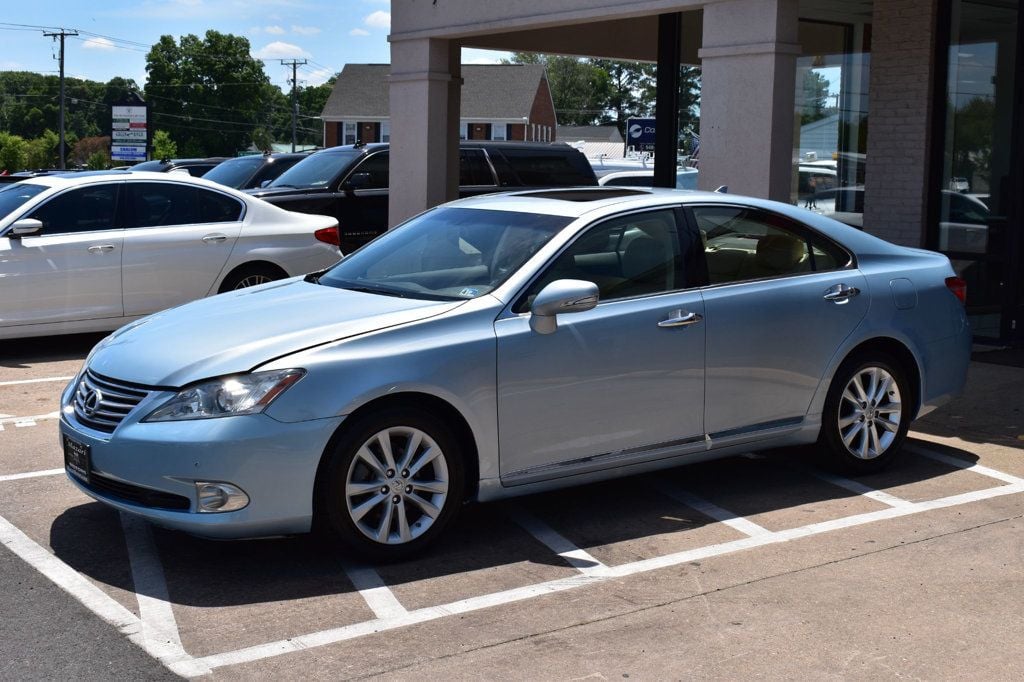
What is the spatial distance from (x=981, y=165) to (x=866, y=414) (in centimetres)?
593

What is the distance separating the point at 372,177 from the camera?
55.4ft

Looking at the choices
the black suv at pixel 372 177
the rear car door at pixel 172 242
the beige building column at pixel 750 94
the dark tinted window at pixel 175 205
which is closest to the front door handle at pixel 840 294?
the beige building column at pixel 750 94

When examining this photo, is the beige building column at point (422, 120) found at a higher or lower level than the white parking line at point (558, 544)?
higher

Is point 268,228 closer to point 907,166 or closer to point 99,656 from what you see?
point 907,166

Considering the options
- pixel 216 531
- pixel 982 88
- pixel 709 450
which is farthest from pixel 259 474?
pixel 982 88

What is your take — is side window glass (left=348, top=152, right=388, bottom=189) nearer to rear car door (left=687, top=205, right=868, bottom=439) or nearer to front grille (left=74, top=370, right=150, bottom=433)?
rear car door (left=687, top=205, right=868, bottom=439)

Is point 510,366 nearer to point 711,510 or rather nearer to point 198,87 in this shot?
point 711,510

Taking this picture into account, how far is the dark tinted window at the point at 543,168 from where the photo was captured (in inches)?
687

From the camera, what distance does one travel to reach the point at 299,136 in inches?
5842

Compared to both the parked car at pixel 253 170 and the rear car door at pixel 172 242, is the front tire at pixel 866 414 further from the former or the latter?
the parked car at pixel 253 170

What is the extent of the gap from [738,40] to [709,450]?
18.0 ft

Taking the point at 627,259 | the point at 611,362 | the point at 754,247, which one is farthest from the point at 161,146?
the point at 611,362

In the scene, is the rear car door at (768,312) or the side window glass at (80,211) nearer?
the rear car door at (768,312)

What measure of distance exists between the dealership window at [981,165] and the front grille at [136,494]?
8557mm
